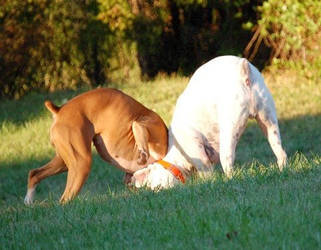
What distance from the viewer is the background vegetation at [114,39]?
18.7 metres

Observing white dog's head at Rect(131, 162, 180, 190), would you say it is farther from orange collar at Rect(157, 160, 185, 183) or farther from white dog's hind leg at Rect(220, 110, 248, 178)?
white dog's hind leg at Rect(220, 110, 248, 178)

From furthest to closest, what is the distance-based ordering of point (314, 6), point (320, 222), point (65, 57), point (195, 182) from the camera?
point (65, 57), point (314, 6), point (195, 182), point (320, 222)

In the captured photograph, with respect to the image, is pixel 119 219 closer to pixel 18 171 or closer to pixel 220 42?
pixel 18 171

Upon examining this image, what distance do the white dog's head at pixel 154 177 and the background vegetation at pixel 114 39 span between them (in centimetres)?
895

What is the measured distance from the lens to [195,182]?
7668 mm

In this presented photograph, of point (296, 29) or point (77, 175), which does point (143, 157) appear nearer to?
point (77, 175)

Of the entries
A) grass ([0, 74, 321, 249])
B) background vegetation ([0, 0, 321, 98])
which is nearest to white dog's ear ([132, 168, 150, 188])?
grass ([0, 74, 321, 249])

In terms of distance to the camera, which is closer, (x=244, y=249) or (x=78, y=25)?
(x=244, y=249)

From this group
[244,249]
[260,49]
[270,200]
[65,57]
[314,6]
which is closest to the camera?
[244,249]

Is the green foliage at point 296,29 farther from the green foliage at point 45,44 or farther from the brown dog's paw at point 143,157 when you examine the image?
the brown dog's paw at point 143,157

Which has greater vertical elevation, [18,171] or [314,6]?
[314,6]

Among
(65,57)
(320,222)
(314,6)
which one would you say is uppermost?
Result: (320,222)

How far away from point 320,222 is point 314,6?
32.9 ft

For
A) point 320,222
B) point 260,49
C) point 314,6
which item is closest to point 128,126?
point 320,222
